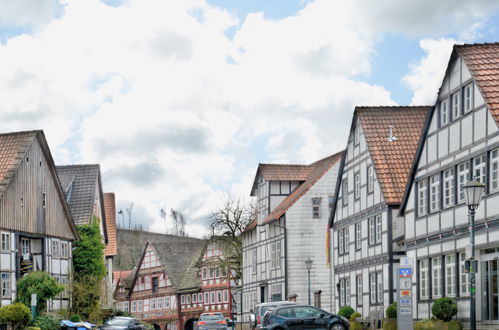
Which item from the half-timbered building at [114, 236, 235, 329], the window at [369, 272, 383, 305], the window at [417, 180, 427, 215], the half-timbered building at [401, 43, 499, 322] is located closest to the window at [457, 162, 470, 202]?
the half-timbered building at [401, 43, 499, 322]

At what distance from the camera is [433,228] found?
3766 cm

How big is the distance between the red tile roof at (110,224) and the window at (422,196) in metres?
40.2

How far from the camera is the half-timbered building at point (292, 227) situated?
216 ft

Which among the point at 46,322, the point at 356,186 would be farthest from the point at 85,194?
the point at 356,186

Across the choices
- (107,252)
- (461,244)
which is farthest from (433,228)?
(107,252)

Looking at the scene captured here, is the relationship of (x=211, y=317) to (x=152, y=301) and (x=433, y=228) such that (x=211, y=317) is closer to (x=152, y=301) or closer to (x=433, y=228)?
(x=433, y=228)

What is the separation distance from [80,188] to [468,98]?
129ft

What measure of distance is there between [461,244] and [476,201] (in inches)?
438

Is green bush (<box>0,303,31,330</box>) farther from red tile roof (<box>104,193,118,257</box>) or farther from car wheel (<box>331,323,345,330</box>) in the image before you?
red tile roof (<box>104,193,118,257</box>)

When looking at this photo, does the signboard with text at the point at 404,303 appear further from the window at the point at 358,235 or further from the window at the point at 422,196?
the window at the point at 358,235

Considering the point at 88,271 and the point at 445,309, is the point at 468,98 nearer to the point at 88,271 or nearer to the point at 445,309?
the point at 445,309

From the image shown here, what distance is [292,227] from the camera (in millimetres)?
66562

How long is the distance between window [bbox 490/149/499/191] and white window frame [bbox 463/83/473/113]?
8.80ft

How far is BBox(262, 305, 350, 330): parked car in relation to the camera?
3566 cm
